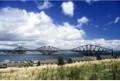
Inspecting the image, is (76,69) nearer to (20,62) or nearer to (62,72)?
(62,72)

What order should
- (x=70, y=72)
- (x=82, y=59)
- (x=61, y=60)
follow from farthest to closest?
(x=82, y=59)
(x=61, y=60)
(x=70, y=72)

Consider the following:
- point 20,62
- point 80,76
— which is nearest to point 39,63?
point 20,62

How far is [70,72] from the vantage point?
585 centimetres

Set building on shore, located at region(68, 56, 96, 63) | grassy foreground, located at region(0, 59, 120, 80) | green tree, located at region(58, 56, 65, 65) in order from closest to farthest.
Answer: grassy foreground, located at region(0, 59, 120, 80) → green tree, located at region(58, 56, 65, 65) → building on shore, located at region(68, 56, 96, 63)

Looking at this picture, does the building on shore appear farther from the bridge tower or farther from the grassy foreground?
the bridge tower

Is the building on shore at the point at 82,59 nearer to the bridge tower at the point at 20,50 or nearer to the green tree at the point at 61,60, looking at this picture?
the green tree at the point at 61,60

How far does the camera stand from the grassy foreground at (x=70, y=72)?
5625 millimetres

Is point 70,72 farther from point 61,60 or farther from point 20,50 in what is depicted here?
A: point 20,50

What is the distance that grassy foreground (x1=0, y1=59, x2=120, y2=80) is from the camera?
562 centimetres

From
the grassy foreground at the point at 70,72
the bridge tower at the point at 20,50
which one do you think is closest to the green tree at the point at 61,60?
the grassy foreground at the point at 70,72

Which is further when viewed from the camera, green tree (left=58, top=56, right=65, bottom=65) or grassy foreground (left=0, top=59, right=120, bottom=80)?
green tree (left=58, top=56, right=65, bottom=65)

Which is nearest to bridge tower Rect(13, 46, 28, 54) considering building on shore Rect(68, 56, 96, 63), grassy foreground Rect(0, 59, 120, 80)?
grassy foreground Rect(0, 59, 120, 80)

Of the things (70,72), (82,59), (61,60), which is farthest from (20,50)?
(70,72)

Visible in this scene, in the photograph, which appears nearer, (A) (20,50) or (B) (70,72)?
(B) (70,72)
